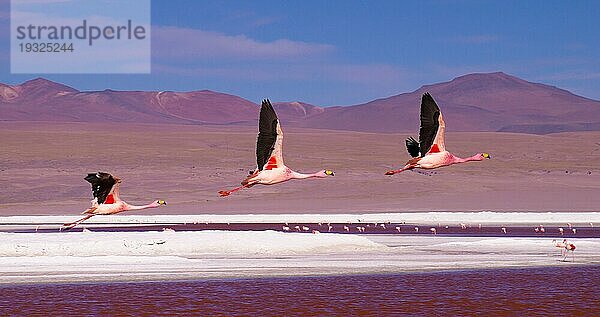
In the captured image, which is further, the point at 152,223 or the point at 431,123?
the point at 152,223

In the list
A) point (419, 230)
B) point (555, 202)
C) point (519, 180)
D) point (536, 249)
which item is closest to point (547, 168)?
point (519, 180)

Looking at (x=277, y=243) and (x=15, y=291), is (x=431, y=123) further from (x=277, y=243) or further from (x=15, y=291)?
(x=277, y=243)

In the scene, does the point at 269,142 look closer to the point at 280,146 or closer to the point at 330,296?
the point at 280,146

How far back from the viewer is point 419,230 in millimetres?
52156

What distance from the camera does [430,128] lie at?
21.9 meters

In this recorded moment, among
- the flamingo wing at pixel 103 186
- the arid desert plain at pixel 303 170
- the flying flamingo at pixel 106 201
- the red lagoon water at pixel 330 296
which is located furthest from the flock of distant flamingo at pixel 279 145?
the arid desert plain at pixel 303 170

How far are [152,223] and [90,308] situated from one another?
38875mm

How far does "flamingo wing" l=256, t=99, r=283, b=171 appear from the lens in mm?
21953

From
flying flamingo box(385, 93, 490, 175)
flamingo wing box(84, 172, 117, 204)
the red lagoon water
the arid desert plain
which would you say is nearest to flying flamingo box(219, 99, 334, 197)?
flying flamingo box(385, 93, 490, 175)

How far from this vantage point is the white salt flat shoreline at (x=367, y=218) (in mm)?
61594

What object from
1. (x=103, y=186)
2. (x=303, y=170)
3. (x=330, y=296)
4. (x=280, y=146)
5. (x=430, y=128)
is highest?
(x=303, y=170)

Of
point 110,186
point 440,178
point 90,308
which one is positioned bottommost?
point 90,308

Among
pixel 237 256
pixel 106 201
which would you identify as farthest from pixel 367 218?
pixel 106 201

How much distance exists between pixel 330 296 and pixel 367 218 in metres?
38.4
